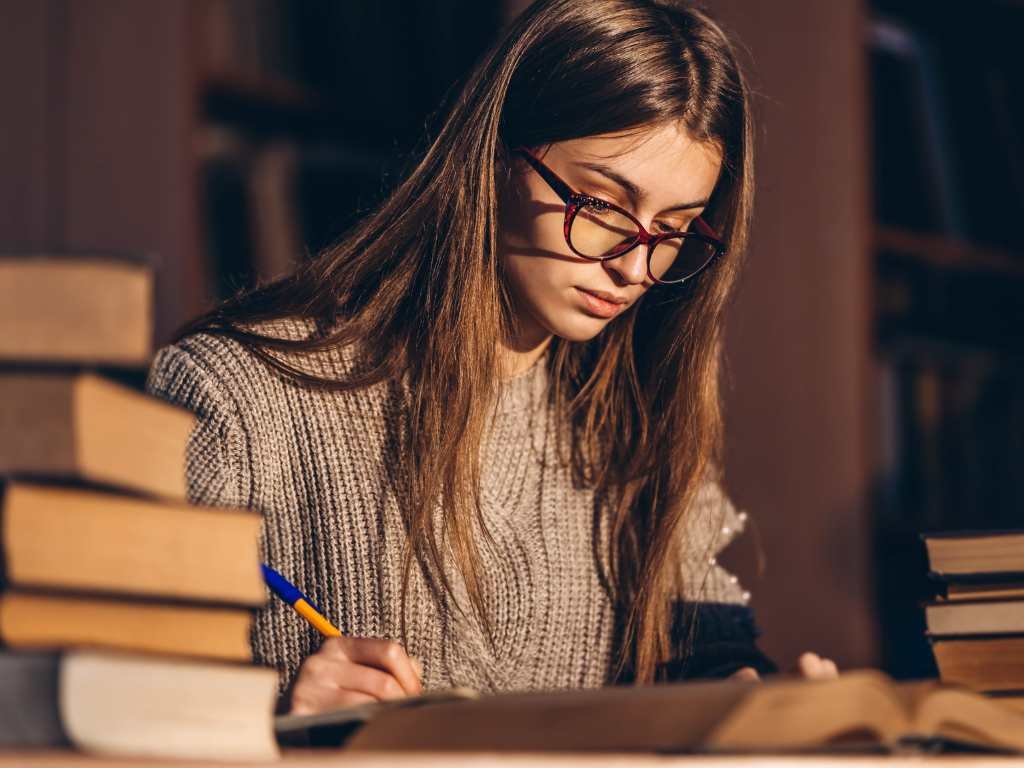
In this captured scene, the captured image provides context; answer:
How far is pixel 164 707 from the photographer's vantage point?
582mm

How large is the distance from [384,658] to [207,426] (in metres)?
0.36

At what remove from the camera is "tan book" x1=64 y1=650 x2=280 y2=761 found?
1.86 feet

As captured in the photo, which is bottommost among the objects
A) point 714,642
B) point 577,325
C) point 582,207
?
point 714,642

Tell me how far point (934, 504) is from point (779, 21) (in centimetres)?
94

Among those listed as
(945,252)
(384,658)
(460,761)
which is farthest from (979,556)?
(945,252)

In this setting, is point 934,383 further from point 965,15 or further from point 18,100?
point 18,100

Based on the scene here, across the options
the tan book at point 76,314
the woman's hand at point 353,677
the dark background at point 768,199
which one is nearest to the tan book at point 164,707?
the tan book at point 76,314

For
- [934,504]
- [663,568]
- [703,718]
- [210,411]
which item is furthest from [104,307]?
[934,504]

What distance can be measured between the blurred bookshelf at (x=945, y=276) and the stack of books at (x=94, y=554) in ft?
6.59

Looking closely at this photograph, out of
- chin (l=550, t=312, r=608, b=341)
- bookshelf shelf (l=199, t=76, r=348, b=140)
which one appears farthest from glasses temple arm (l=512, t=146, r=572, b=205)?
bookshelf shelf (l=199, t=76, r=348, b=140)

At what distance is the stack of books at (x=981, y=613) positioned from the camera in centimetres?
92

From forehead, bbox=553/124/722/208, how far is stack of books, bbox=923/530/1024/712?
47 centimetres

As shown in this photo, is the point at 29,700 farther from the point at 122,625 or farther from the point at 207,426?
the point at 207,426

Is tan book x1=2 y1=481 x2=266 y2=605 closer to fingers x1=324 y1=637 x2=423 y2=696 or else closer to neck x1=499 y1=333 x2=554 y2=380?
fingers x1=324 y1=637 x2=423 y2=696
